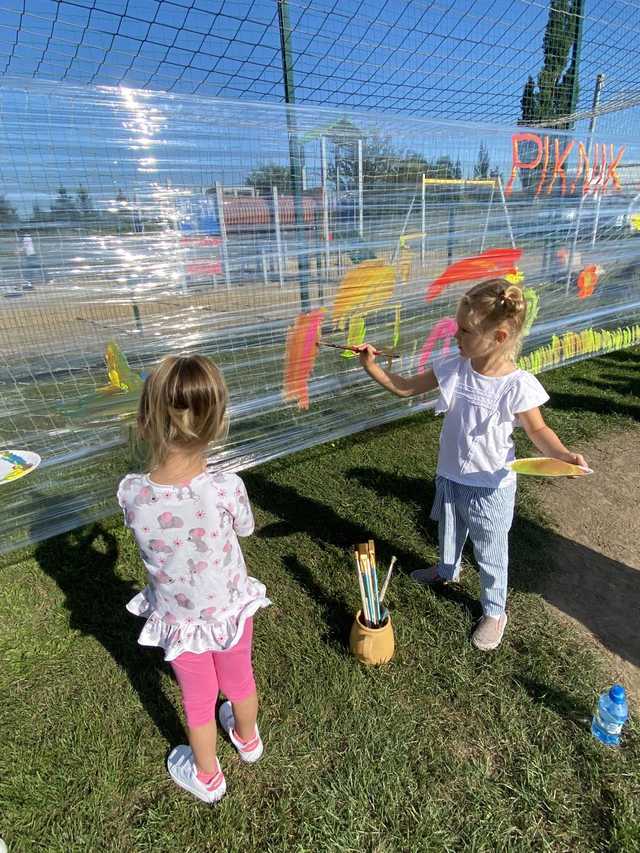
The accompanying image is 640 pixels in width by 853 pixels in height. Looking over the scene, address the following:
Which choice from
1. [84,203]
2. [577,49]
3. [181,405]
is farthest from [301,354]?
[577,49]

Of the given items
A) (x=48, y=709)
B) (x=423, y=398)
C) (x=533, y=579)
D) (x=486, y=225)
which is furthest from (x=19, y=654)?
(x=486, y=225)

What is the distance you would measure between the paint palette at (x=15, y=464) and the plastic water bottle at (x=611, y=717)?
2.42 m

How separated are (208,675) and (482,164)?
343cm

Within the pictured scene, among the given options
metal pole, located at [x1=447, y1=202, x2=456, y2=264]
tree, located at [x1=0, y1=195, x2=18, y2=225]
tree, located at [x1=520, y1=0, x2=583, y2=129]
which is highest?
tree, located at [x1=520, y1=0, x2=583, y2=129]

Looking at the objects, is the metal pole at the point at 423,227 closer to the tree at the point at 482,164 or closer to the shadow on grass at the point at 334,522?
the tree at the point at 482,164

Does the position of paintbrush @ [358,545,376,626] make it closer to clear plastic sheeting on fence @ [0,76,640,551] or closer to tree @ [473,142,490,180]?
clear plastic sheeting on fence @ [0,76,640,551]

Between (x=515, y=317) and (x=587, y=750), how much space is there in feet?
4.77

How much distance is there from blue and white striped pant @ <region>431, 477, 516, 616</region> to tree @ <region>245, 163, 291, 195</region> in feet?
5.23

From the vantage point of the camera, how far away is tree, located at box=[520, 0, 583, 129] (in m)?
5.70

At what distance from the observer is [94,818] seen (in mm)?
1565

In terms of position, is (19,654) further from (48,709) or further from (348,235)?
(348,235)

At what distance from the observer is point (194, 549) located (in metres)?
1.37

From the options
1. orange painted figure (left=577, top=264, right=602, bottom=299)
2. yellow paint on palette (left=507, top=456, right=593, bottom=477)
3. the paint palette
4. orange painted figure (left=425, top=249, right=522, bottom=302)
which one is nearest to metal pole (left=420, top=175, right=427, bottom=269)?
orange painted figure (left=425, top=249, right=522, bottom=302)

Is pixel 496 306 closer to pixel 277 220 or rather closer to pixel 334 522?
pixel 277 220
